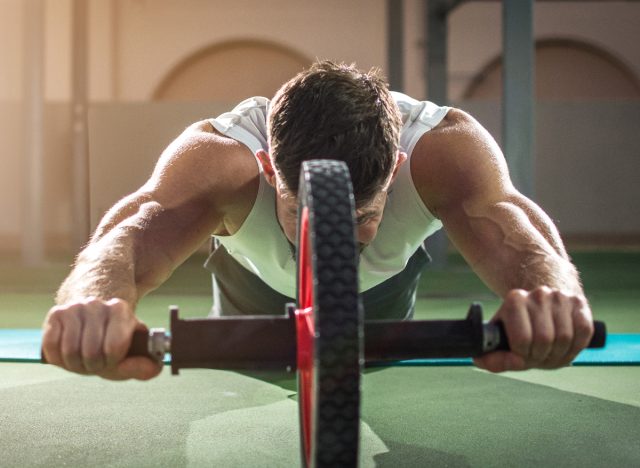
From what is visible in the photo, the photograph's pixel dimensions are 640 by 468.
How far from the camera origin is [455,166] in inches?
60.6

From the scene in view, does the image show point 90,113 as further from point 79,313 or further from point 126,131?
point 79,313

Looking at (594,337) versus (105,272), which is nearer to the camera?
→ (594,337)

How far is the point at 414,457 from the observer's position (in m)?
1.34

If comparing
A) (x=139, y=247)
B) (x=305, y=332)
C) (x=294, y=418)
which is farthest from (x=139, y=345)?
(x=294, y=418)

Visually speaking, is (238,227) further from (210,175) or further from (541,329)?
(541,329)

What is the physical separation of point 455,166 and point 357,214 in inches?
13.6

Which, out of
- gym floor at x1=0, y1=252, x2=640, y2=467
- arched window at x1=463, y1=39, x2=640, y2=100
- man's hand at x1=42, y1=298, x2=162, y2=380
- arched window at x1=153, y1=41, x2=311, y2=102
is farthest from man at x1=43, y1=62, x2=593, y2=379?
arched window at x1=463, y1=39, x2=640, y2=100

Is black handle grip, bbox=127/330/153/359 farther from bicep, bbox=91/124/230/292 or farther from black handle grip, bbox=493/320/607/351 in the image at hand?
black handle grip, bbox=493/320/607/351

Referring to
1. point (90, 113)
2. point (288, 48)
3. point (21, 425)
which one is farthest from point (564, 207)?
point (21, 425)

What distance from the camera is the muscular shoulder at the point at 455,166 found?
59.7 inches

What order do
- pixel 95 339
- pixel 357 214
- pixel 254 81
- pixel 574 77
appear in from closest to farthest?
pixel 95 339 → pixel 357 214 → pixel 254 81 → pixel 574 77

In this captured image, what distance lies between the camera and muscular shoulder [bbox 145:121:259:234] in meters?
1.49

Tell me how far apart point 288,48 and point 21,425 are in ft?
22.5

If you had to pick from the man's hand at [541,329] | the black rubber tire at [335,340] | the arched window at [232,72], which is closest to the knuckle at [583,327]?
the man's hand at [541,329]
